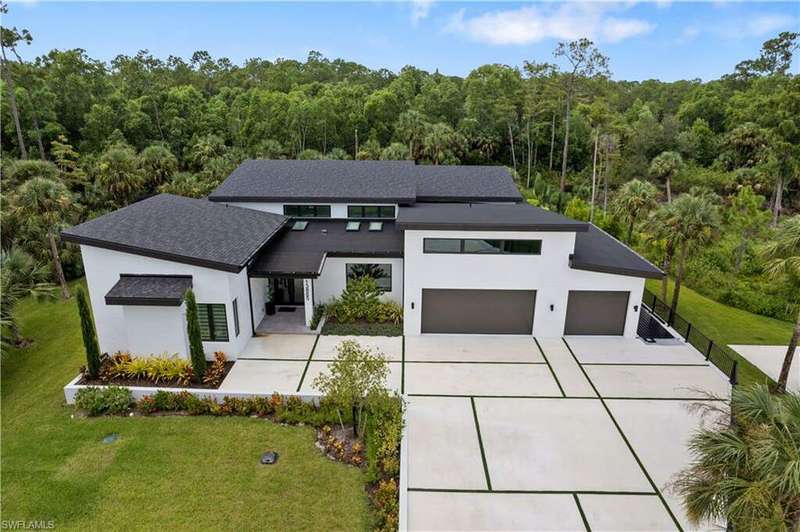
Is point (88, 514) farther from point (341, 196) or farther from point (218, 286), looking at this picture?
point (341, 196)

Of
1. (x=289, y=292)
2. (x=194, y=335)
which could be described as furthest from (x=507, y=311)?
(x=194, y=335)

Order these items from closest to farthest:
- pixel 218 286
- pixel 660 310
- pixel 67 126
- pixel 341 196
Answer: pixel 218 286
pixel 660 310
pixel 341 196
pixel 67 126

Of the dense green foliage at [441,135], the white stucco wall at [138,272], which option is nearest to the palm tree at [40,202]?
the dense green foliage at [441,135]

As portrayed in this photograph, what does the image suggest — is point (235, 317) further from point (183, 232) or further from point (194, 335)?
point (183, 232)

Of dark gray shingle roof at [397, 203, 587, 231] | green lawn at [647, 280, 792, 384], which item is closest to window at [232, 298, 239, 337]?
dark gray shingle roof at [397, 203, 587, 231]

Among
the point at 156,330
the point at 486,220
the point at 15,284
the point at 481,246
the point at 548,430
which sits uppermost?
the point at 486,220

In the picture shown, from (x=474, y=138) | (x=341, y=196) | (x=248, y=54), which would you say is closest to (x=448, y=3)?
(x=341, y=196)
